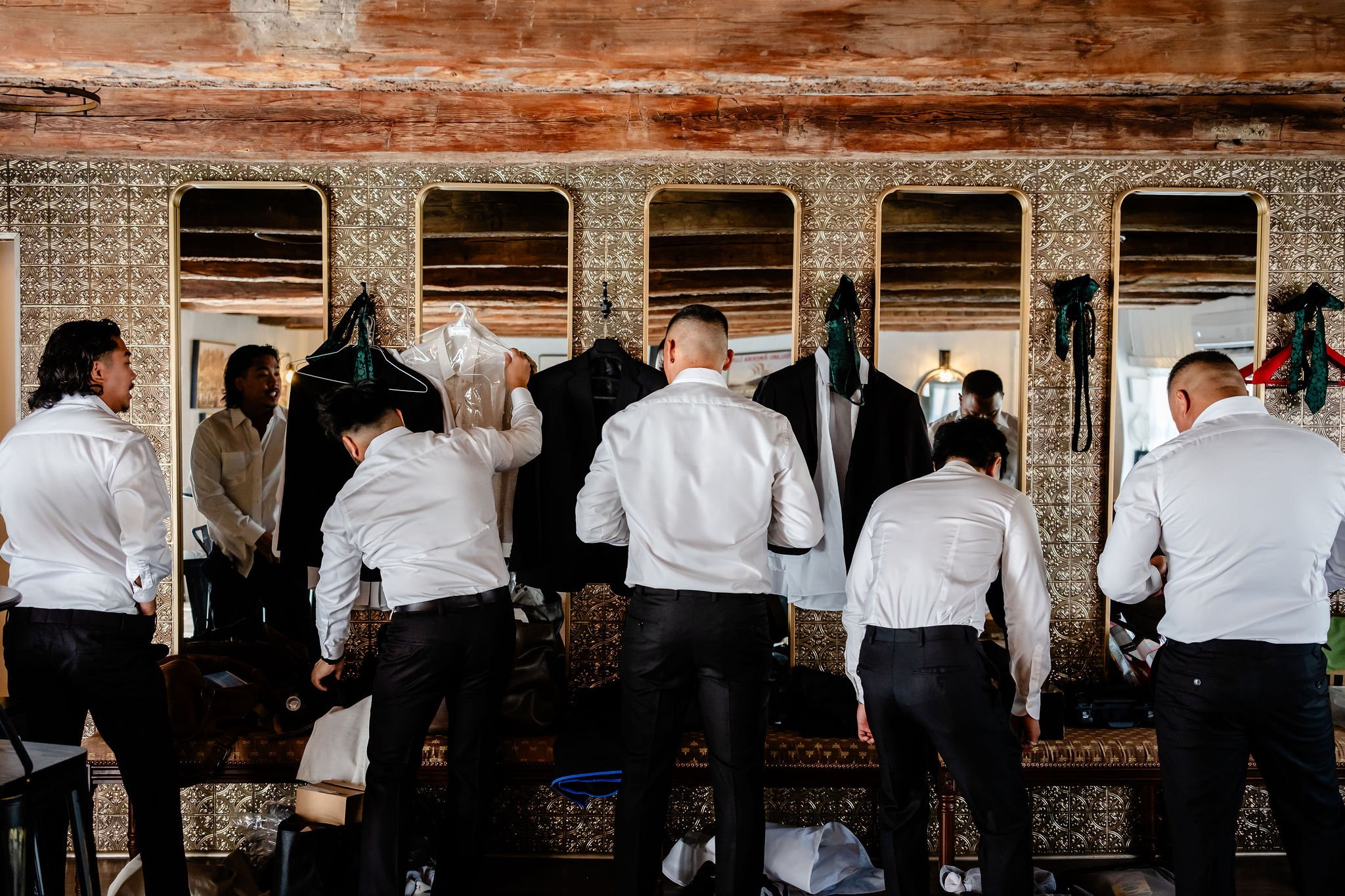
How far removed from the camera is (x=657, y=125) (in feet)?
11.9

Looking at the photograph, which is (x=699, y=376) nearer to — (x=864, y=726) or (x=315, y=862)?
(x=864, y=726)

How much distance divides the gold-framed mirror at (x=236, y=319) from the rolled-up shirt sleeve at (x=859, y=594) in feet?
8.04

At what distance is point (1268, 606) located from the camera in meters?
2.53

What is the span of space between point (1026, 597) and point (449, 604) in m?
1.81

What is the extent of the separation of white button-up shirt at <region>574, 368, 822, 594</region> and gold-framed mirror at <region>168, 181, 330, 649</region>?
69.1 inches

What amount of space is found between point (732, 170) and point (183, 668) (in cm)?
297

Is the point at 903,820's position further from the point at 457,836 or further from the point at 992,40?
the point at 992,40

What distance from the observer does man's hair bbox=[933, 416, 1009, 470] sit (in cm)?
286

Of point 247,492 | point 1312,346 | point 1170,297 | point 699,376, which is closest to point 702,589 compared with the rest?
point 699,376

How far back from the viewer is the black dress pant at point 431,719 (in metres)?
2.86

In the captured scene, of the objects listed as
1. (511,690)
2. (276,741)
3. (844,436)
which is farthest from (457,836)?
(844,436)

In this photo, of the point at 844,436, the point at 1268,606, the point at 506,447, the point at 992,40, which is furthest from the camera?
the point at 844,436

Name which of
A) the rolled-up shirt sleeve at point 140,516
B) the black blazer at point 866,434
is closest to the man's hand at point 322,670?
the rolled-up shirt sleeve at point 140,516

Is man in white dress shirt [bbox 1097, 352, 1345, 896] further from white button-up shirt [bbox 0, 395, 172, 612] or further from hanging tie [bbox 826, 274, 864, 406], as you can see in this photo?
white button-up shirt [bbox 0, 395, 172, 612]
